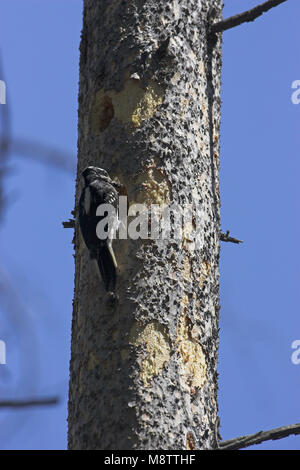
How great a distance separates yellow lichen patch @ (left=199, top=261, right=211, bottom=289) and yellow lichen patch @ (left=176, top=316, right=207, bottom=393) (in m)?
0.20

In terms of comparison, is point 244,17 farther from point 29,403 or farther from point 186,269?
point 29,403

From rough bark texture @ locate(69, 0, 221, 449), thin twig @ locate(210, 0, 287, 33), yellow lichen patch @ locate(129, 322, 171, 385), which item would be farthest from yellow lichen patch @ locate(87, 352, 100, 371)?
thin twig @ locate(210, 0, 287, 33)

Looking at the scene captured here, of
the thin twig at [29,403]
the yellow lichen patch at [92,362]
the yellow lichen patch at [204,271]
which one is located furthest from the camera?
the yellow lichen patch at [204,271]

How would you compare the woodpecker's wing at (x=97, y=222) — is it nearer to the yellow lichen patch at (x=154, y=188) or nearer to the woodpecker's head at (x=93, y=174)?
the woodpecker's head at (x=93, y=174)

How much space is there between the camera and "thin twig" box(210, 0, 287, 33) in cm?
409

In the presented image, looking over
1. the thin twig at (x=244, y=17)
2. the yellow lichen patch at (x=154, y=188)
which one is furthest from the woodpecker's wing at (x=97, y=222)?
the thin twig at (x=244, y=17)

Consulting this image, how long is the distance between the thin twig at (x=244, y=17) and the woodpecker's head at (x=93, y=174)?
910mm

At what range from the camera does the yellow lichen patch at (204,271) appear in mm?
3639

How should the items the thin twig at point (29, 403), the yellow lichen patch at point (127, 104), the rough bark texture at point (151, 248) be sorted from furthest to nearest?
the yellow lichen patch at point (127, 104) → the rough bark texture at point (151, 248) → the thin twig at point (29, 403)

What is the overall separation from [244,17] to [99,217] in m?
1.17

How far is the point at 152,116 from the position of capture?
12.4 feet

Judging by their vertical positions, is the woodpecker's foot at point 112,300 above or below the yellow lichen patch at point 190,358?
above

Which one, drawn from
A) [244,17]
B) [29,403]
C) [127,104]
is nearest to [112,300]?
[127,104]

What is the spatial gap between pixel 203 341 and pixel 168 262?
351 mm
